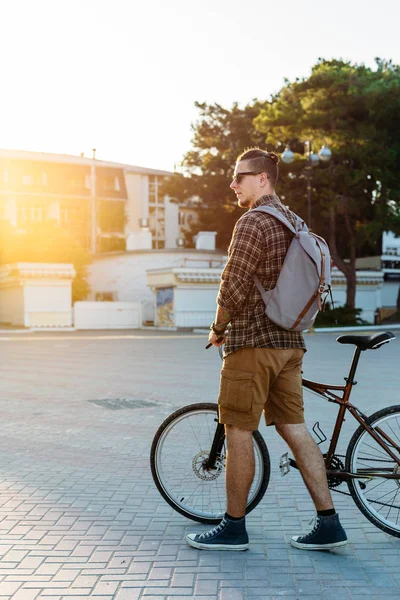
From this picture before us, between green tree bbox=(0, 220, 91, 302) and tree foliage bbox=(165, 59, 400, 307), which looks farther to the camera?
green tree bbox=(0, 220, 91, 302)

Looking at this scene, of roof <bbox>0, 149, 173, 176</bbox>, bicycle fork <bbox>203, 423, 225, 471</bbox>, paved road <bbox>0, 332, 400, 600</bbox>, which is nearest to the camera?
paved road <bbox>0, 332, 400, 600</bbox>

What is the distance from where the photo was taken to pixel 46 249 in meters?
52.8

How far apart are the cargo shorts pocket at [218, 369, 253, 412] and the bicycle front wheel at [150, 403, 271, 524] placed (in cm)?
41

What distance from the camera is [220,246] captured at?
59.0 m

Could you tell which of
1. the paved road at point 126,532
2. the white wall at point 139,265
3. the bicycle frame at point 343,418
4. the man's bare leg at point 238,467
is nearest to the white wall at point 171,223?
the white wall at point 139,265

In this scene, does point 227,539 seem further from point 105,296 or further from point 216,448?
point 105,296

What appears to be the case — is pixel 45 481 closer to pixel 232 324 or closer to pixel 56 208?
pixel 232 324

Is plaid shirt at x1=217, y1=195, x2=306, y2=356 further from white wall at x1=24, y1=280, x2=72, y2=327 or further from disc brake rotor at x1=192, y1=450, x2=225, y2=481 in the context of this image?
white wall at x1=24, y1=280, x2=72, y2=327

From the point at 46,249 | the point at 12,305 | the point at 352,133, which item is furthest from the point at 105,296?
the point at 352,133

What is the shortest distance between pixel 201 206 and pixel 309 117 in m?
21.7

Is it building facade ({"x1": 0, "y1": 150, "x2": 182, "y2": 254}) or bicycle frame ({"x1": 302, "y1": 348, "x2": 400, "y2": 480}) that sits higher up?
building facade ({"x1": 0, "y1": 150, "x2": 182, "y2": 254})

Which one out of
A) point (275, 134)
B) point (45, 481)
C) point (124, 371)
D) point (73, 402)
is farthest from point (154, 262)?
point (45, 481)

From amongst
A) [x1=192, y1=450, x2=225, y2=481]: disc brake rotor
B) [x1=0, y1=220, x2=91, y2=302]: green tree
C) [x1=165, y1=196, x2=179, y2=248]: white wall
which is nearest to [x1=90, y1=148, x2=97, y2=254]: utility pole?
[x1=0, y1=220, x2=91, y2=302]: green tree

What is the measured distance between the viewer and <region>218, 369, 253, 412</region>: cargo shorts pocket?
416 cm
